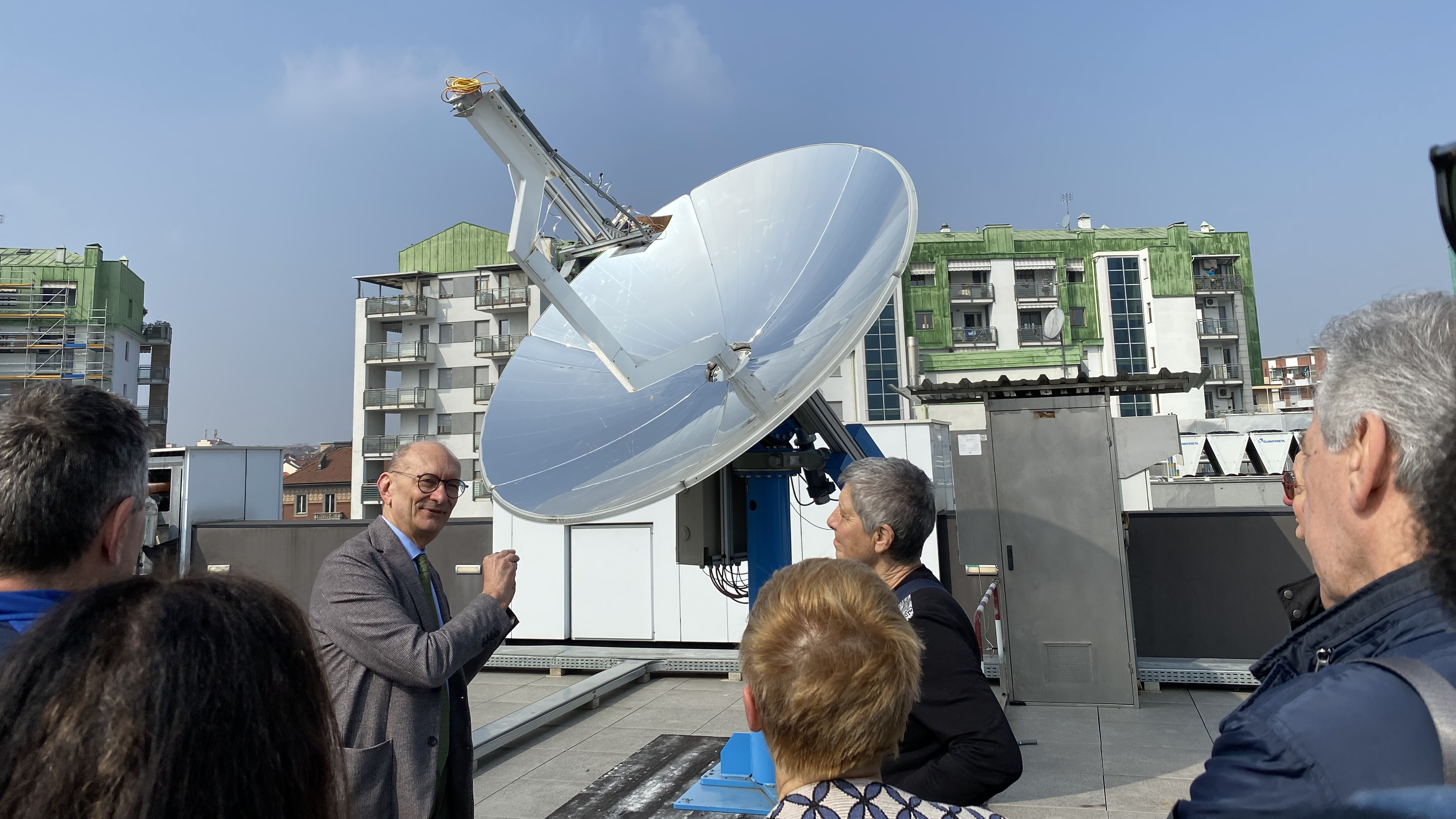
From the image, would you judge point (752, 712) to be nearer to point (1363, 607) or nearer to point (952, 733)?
point (1363, 607)

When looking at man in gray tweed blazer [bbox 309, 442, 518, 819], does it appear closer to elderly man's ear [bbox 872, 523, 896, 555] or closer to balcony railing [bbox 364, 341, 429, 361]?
elderly man's ear [bbox 872, 523, 896, 555]

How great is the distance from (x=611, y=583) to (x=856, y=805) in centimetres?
921

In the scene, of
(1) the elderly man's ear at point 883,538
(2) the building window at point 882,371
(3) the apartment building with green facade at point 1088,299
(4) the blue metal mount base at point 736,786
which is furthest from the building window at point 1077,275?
(1) the elderly man's ear at point 883,538

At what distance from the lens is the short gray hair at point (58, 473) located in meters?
1.50

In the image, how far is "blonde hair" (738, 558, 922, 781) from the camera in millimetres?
1430

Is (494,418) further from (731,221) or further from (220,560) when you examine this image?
(220,560)

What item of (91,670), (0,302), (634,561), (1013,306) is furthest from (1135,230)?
(0,302)

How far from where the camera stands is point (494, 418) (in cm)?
575

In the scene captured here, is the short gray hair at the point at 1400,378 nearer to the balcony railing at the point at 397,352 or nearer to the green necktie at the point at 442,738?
the green necktie at the point at 442,738

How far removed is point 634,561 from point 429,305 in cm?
5102

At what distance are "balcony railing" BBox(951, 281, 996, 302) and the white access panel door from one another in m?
49.8

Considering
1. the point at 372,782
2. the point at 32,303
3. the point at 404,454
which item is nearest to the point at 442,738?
the point at 372,782

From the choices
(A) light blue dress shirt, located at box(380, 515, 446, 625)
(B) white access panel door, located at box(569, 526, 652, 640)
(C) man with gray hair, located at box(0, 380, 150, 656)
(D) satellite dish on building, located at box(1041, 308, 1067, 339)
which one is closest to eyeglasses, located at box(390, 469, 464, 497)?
(A) light blue dress shirt, located at box(380, 515, 446, 625)

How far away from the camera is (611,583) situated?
10352mm
